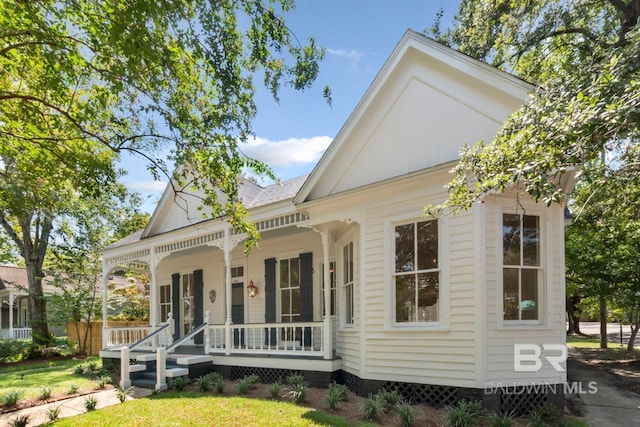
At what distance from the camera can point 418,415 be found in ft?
21.6

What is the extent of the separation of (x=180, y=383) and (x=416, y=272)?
5715 millimetres

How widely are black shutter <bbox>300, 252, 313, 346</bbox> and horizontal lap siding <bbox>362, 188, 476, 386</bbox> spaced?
3.25m

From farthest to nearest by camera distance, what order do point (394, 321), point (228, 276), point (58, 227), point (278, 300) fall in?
1. point (58, 227)
2. point (278, 300)
3. point (228, 276)
4. point (394, 321)

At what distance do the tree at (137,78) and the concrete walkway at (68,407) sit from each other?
422 centimetres

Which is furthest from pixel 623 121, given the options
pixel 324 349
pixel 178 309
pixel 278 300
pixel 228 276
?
pixel 178 309

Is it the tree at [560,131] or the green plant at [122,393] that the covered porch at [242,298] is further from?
the tree at [560,131]

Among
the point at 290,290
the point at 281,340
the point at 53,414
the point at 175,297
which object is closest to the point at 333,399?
the point at 281,340

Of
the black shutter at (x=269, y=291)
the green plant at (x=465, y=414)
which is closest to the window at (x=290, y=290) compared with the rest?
the black shutter at (x=269, y=291)

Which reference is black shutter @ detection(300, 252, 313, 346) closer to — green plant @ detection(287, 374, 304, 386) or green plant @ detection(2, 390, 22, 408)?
green plant @ detection(287, 374, 304, 386)

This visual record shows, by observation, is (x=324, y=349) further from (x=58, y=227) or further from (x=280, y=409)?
(x=58, y=227)

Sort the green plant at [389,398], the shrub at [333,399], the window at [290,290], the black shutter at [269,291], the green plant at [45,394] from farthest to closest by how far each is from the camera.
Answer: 1. the black shutter at [269,291]
2. the window at [290,290]
3. the green plant at [45,394]
4. the shrub at [333,399]
5. the green plant at [389,398]

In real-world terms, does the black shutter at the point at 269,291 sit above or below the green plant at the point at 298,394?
above

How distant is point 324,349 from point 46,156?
712 centimetres

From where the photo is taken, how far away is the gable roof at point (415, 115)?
7305 mm
